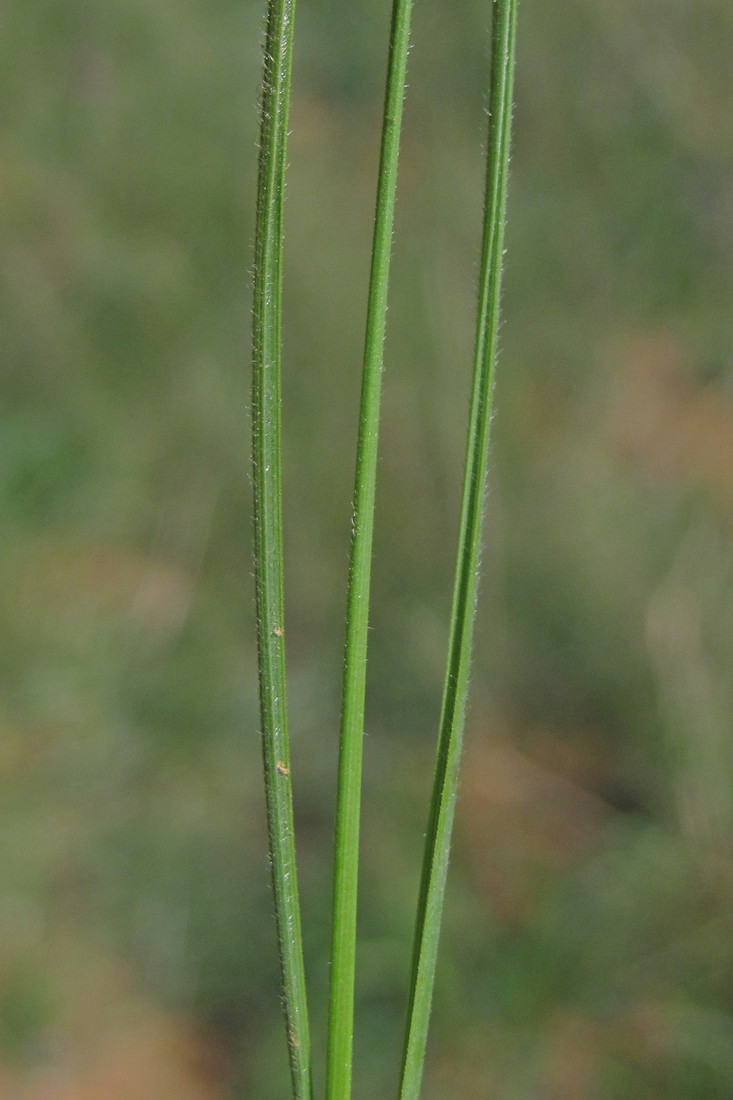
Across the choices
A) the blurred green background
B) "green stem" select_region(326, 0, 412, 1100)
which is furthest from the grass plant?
the blurred green background

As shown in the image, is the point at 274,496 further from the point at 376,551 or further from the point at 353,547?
the point at 376,551

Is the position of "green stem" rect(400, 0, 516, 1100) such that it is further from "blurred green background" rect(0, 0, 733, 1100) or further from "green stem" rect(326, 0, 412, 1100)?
"blurred green background" rect(0, 0, 733, 1100)

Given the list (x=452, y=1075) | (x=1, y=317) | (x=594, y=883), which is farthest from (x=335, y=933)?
(x=1, y=317)

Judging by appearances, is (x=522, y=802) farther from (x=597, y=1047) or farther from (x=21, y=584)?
(x=21, y=584)

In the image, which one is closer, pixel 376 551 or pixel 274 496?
pixel 274 496

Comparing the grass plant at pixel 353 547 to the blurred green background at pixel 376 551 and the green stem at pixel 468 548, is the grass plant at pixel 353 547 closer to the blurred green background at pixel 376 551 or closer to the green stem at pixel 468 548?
the green stem at pixel 468 548

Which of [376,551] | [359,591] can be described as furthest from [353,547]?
[376,551]
